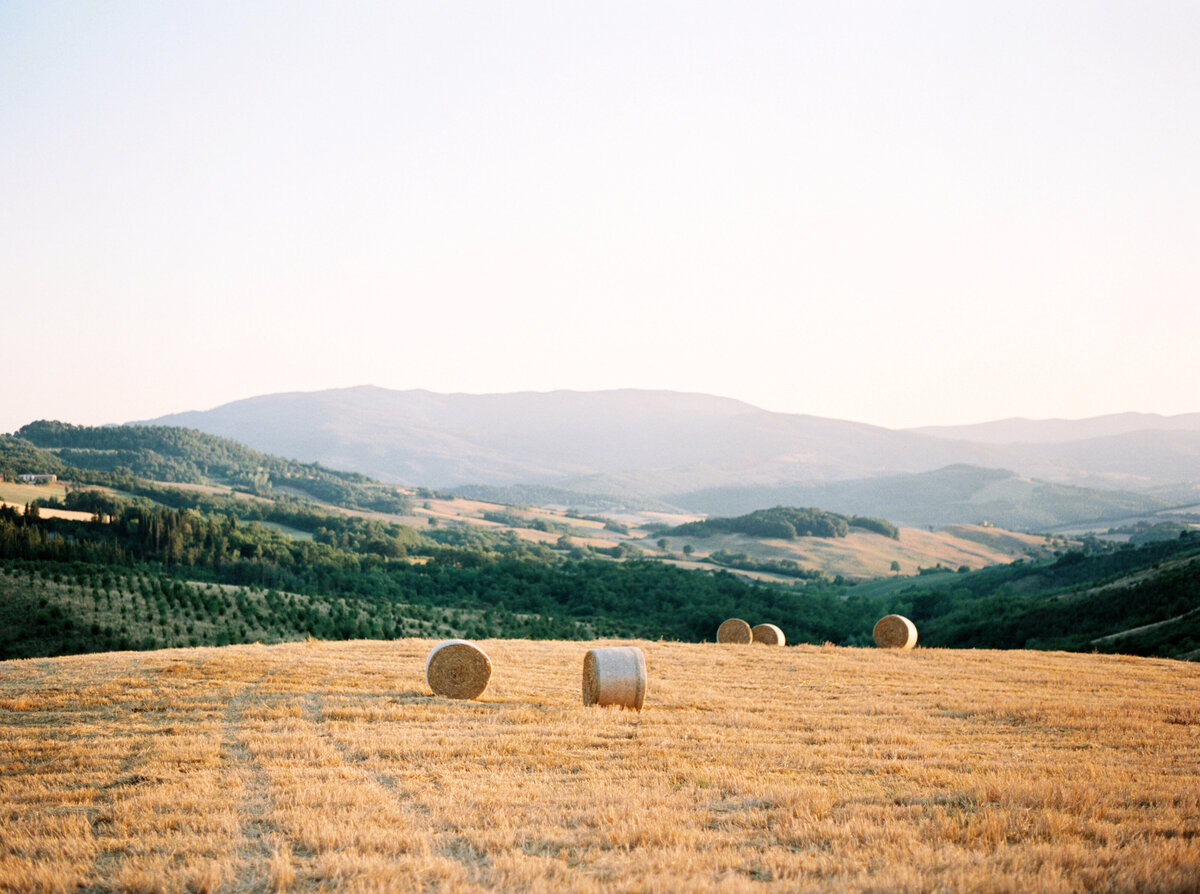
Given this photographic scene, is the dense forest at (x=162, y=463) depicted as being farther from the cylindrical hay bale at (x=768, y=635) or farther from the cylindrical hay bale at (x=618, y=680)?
the cylindrical hay bale at (x=618, y=680)

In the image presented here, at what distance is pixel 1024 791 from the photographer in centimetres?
940

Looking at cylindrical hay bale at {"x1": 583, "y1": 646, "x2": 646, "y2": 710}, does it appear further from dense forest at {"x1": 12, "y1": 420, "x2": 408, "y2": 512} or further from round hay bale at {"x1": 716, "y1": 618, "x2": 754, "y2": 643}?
dense forest at {"x1": 12, "y1": 420, "x2": 408, "y2": 512}

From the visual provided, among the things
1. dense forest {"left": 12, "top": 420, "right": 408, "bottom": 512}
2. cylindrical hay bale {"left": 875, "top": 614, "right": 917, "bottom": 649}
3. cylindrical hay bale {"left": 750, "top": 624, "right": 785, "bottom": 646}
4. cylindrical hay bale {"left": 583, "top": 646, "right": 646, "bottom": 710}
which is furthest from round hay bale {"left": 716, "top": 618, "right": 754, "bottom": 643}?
dense forest {"left": 12, "top": 420, "right": 408, "bottom": 512}

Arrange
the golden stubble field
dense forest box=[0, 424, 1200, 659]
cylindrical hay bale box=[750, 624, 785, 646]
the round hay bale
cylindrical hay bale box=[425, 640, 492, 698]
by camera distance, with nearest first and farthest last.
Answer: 1. the golden stubble field
2. cylindrical hay bale box=[425, 640, 492, 698]
3. cylindrical hay bale box=[750, 624, 785, 646]
4. the round hay bale
5. dense forest box=[0, 424, 1200, 659]

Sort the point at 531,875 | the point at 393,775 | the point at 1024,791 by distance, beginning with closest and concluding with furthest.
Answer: the point at 531,875
the point at 1024,791
the point at 393,775

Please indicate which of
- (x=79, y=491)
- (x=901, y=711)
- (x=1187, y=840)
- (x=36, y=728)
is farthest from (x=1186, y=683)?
(x=79, y=491)

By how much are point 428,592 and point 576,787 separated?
63299 mm

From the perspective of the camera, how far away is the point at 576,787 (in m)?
9.91

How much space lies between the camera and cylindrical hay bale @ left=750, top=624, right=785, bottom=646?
32.1 metres

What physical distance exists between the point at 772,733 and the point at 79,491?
11211 cm

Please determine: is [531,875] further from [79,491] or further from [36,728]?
[79,491]

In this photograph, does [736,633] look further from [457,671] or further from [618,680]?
[618,680]

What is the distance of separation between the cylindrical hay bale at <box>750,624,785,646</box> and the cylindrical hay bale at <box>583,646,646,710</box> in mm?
17377

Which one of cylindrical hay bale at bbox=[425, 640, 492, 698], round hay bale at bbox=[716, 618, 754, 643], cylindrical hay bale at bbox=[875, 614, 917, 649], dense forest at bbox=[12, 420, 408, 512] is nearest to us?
cylindrical hay bale at bbox=[425, 640, 492, 698]
